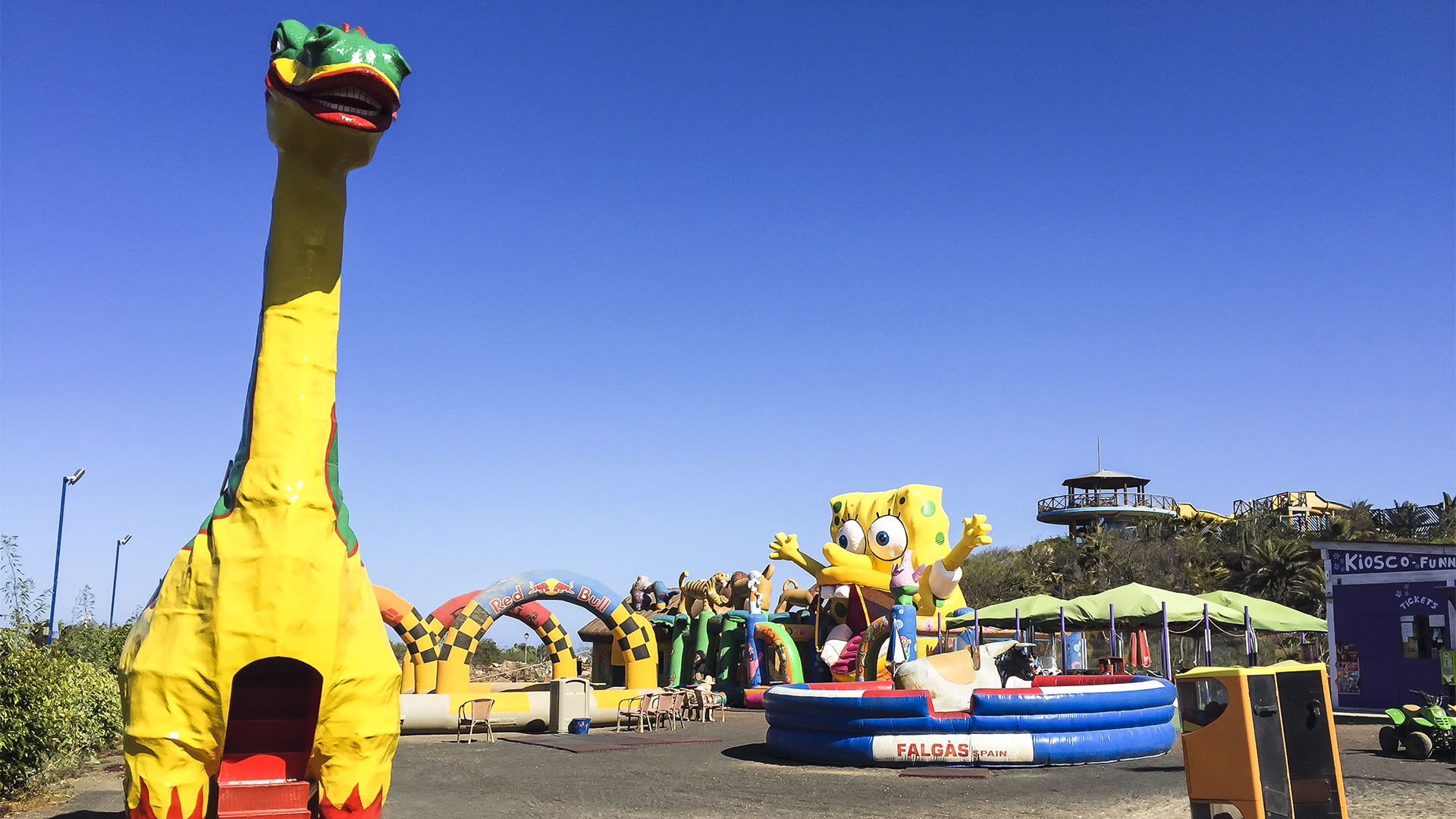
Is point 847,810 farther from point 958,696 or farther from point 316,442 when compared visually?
point 316,442

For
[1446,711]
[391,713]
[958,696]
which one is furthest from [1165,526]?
[391,713]

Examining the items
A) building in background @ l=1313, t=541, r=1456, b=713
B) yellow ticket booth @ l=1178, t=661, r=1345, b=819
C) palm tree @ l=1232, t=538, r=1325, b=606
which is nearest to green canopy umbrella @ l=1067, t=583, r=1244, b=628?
building in background @ l=1313, t=541, r=1456, b=713

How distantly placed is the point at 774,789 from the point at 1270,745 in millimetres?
5502

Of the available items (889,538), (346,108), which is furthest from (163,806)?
(889,538)

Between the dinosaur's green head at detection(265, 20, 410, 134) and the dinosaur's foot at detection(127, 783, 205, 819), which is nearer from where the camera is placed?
the dinosaur's foot at detection(127, 783, 205, 819)

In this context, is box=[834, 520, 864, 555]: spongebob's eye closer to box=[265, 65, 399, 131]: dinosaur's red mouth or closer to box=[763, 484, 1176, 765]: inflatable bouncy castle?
box=[763, 484, 1176, 765]: inflatable bouncy castle

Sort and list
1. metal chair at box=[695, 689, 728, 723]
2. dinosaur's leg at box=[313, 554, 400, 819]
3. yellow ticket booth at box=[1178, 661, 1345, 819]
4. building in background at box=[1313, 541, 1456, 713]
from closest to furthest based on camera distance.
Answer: dinosaur's leg at box=[313, 554, 400, 819], yellow ticket booth at box=[1178, 661, 1345, 819], metal chair at box=[695, 689, 728, 723], building in background at box=[1313, 541, 1456, 713]

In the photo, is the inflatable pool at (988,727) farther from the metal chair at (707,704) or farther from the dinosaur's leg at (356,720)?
the dinosaur's leg at (356,720)

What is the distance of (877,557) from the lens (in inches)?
922

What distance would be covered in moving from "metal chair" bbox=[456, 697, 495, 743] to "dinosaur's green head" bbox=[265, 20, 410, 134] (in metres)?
12.0

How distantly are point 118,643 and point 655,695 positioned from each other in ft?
32.0

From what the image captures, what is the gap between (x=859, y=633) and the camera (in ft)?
78.5

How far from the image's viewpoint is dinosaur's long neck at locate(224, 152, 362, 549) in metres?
6.46

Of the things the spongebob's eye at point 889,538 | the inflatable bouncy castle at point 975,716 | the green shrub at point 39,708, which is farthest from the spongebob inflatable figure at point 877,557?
the green shrub at point 39,708
